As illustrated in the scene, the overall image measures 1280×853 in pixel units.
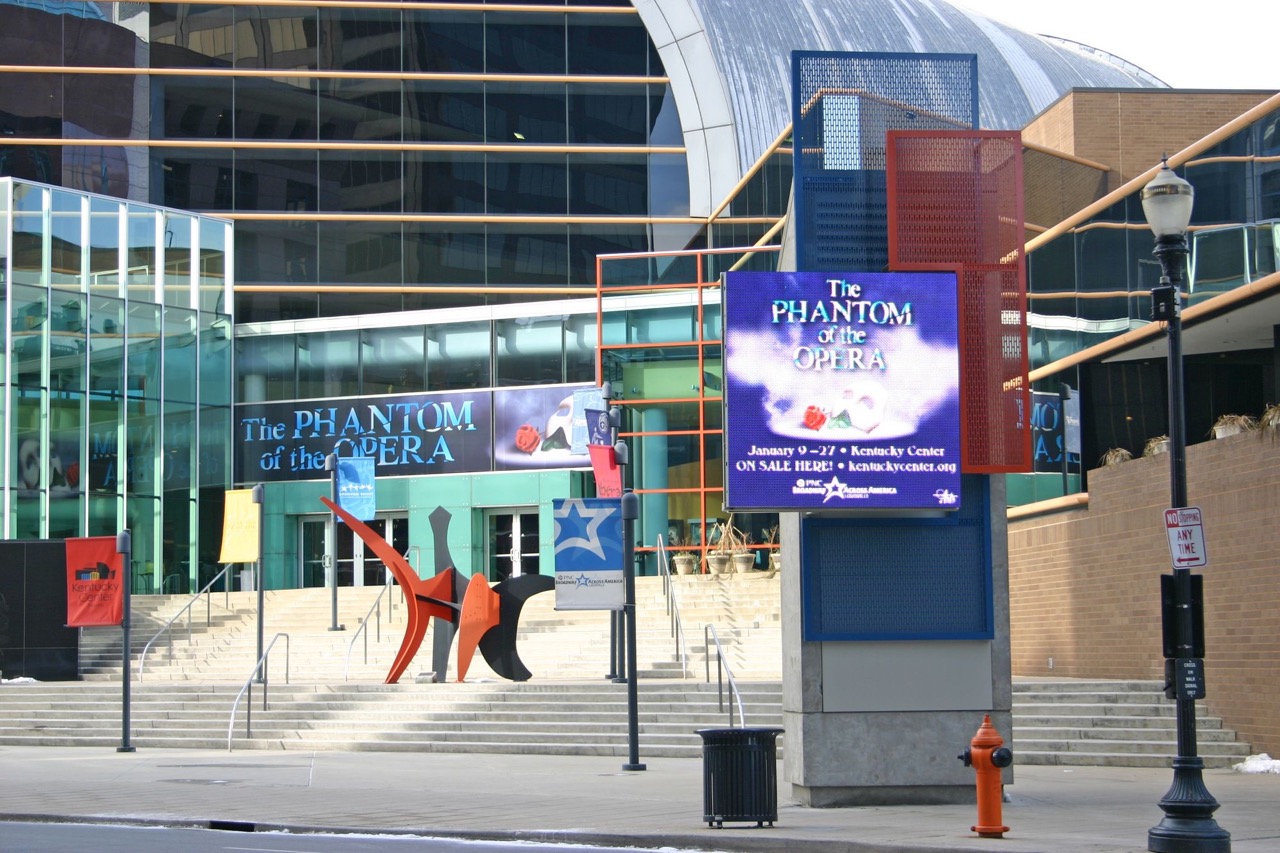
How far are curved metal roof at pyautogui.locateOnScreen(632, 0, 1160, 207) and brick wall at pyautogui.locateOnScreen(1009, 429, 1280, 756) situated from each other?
86.4 feet

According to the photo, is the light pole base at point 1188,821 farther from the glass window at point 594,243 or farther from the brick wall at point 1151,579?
the glass window at point 594,243

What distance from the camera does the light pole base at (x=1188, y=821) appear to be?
1194cm

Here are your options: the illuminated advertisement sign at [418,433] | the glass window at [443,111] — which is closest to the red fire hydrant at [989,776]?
the illuminated advertisement sign at [418,433]

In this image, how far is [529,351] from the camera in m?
47.5

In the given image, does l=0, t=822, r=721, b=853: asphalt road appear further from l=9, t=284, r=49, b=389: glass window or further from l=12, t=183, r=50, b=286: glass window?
l=12, t=183, r=50, b=286: glass window

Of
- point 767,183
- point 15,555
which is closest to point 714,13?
point 767,183

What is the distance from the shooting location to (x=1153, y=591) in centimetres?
2333

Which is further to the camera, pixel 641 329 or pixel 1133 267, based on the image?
pixel 641 329

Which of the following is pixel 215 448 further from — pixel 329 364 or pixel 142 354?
pixel 329 364

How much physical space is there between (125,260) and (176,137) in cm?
837

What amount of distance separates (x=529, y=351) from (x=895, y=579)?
1249 inches

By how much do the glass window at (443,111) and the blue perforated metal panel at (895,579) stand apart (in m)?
38.9

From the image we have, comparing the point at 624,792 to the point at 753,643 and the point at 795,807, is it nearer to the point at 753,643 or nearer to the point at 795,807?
the point at 795,807

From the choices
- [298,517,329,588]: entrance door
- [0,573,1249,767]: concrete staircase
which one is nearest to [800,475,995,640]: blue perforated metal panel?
[0,573,1249,767]: concrete staircase
